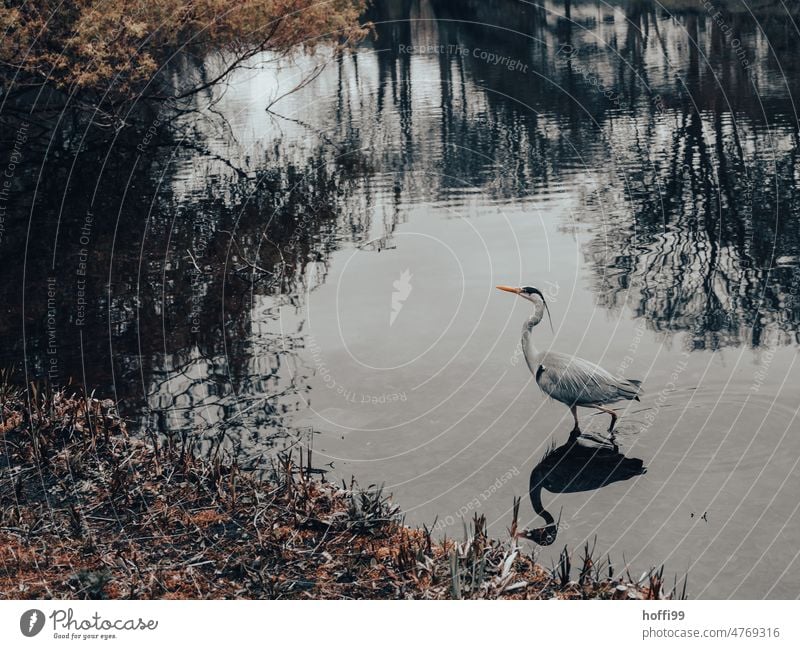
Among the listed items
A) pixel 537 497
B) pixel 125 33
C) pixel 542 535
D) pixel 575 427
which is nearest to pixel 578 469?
pixel 537 497

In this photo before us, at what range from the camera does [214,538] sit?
40.4 ft

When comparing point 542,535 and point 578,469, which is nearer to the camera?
point 542,535

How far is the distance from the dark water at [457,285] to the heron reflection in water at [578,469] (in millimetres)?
67

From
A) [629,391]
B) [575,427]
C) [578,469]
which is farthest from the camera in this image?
[575,427]

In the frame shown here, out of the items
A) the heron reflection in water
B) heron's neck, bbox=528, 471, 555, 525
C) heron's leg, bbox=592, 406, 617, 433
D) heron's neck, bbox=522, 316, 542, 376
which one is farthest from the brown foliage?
heron's neck, bbox=528, 471, 555, 525

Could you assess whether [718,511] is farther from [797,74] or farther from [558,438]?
[797,74]

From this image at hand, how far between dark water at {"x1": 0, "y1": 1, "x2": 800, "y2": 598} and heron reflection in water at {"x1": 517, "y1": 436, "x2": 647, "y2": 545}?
0.07m

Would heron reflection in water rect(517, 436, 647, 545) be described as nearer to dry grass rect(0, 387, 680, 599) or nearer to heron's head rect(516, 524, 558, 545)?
heron's head rect(516, 524, 558, 545)

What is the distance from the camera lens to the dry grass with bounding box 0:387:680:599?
11.1 metres

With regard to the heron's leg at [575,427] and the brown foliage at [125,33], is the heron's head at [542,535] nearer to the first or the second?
the heron's leg at [575,427]

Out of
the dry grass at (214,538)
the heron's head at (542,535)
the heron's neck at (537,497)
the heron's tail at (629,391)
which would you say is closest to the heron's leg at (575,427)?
the heron's tail at (629,391)

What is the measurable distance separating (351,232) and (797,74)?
91.4 ft

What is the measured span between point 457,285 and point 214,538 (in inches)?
438

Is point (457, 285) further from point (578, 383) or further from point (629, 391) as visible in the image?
point (629, 391)
